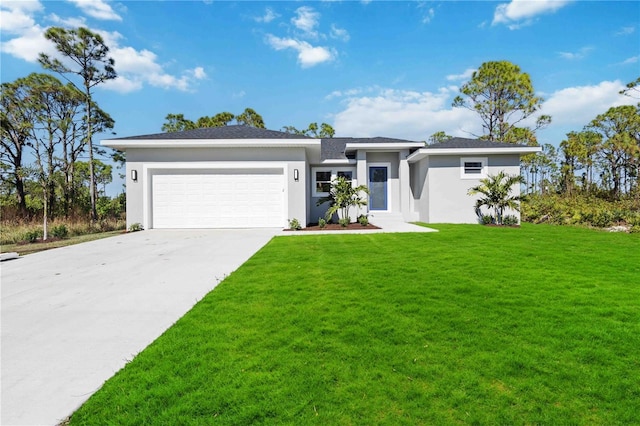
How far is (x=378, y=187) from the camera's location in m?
15.1

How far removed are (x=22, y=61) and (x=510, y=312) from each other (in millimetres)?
22228

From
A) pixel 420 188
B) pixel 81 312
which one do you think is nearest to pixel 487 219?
pixel 420 188

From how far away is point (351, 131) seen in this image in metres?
27.2

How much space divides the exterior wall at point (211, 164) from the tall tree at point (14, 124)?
→ 25.0 ft

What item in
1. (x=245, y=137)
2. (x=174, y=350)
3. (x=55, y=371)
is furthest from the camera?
(x=245, y=137)

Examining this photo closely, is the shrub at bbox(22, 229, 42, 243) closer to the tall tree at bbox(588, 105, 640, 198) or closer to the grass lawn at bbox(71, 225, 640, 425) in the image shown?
the grass lawn at bbox(71, 225, 640, 425)

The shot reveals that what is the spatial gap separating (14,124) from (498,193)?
23766mm

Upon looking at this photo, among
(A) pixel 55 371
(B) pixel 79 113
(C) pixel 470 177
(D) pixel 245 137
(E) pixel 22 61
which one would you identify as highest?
(E) pixel 22 61

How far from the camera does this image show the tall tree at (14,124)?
1550 cm

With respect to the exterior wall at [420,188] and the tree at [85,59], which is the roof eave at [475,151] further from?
the tree at [85,59]

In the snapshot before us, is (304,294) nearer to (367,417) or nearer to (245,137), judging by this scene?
(367,417)

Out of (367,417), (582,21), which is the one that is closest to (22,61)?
(367,417)

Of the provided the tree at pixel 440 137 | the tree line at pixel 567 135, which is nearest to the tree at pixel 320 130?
the tree at pixel 440 137

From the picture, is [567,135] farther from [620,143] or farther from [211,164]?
[211,164]
